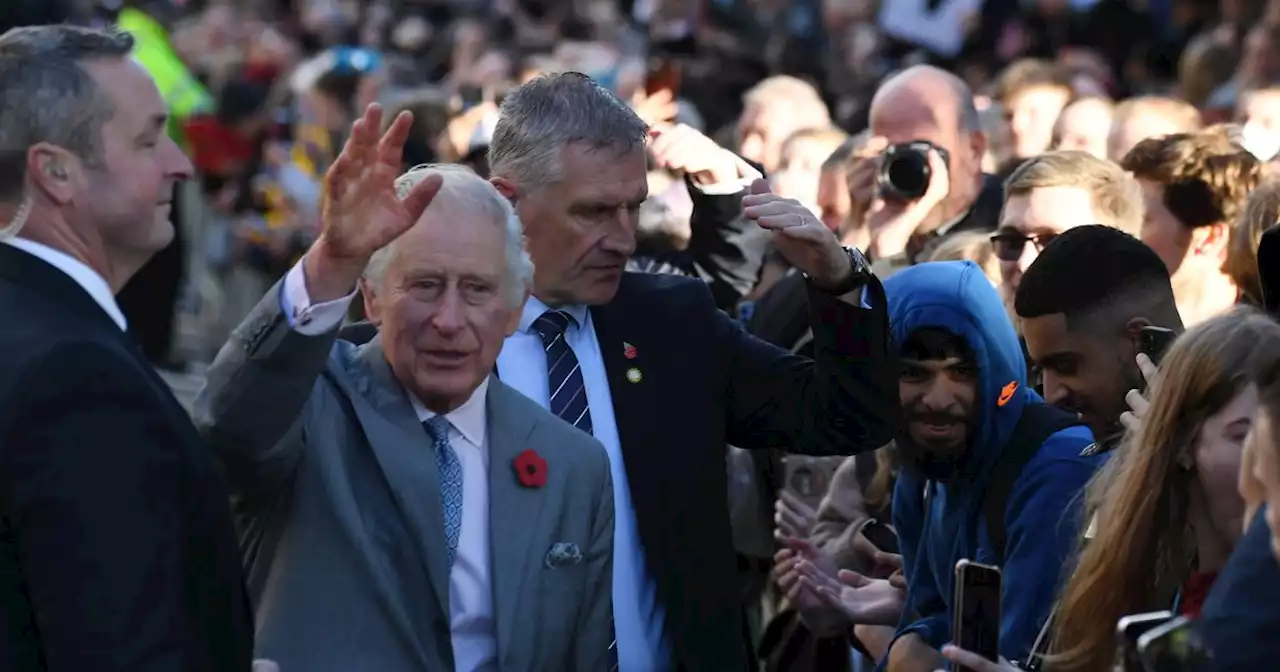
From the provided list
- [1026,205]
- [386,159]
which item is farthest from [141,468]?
[1026,205]

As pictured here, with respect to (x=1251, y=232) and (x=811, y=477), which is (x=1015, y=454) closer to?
(x=1251, y=232)

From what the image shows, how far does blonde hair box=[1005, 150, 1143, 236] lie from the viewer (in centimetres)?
574

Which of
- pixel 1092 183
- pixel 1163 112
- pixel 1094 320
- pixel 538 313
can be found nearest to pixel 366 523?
pixel 538 313

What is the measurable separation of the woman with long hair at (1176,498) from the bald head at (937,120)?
11.4 ft

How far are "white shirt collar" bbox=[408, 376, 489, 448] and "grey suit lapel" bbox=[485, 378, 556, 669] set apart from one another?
2 cm

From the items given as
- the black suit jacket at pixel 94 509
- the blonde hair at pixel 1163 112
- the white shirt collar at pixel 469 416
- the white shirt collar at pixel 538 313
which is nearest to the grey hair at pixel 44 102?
the black suit jacket at pixel 94 509

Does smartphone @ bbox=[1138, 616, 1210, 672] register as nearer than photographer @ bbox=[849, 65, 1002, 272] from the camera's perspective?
Yes

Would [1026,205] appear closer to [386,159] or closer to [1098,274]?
[1098,274]

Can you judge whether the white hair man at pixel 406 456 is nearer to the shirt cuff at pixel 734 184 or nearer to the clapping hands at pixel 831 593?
the clapping hands at pixel 831 593

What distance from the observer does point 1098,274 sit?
4516mm

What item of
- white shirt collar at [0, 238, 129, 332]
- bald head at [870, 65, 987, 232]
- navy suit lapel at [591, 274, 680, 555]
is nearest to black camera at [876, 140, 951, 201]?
bald head at [870, 65, 987, 232]

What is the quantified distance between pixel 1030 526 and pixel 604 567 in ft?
2.77

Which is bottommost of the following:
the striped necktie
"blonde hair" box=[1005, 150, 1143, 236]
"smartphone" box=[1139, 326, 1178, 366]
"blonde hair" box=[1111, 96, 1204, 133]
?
the striped necktie

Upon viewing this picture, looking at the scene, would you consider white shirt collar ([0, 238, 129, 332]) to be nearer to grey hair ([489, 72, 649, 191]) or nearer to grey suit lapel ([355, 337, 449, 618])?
grey suit lapel ([355, 337, 449, 618])
